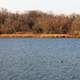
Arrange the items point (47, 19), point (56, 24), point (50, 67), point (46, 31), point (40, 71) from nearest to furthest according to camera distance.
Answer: point (40, 71)
point (50, 67)
point (46, 31)
point (56, 24)
point (47, 19)

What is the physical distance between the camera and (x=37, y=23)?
349 ft

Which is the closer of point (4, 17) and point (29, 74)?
point (29, 74)

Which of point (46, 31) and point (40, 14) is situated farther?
point (40, 14)

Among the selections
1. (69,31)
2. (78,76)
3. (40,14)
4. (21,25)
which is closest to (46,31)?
(69,31)

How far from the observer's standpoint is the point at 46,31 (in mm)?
99000

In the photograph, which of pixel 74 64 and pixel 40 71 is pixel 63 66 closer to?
pixel 74 64

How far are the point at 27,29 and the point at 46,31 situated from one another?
9.72 meters

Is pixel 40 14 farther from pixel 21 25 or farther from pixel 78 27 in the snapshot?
pixel 78 27

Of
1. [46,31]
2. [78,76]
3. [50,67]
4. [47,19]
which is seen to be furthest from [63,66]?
[47,19]

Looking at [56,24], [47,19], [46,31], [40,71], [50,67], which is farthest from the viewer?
[47,19]

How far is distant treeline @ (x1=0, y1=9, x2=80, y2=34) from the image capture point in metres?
101

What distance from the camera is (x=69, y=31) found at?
101 metres

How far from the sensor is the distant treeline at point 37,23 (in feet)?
330

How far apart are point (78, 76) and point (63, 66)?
5.28 meters
